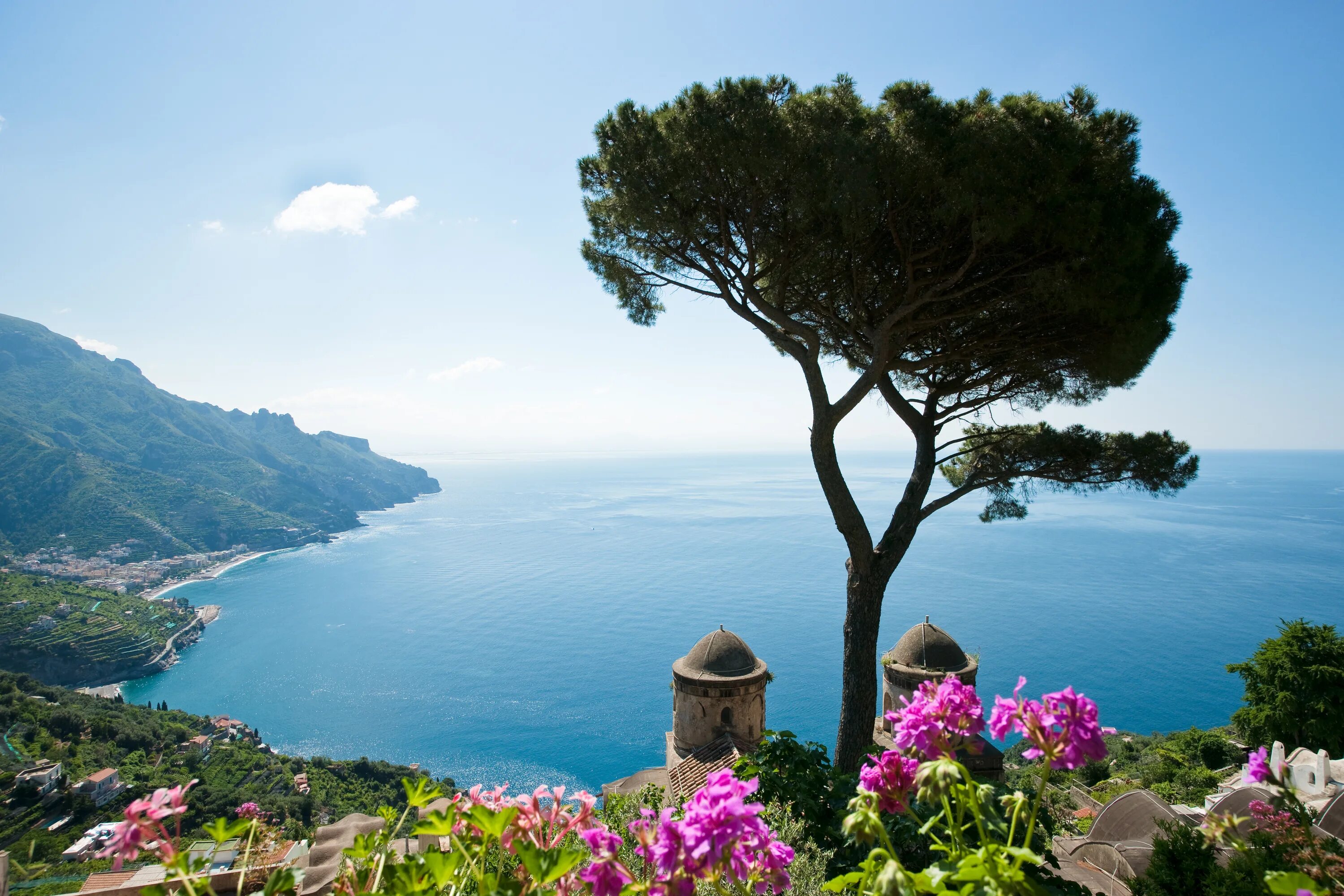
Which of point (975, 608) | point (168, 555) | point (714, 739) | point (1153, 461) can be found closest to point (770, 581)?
point (975, 608)

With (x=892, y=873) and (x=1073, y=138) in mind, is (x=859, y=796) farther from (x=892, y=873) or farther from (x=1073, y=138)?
(x=1073, y=138)

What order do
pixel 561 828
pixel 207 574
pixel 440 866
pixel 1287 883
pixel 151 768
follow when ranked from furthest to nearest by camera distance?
pixel 207 574 → pixel 151 768 → pixel 561 828 → pixel 440 866 → pixel 1287 883

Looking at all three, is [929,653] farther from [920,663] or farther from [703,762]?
[703,762]

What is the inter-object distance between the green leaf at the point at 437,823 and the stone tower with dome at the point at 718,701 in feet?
34.5

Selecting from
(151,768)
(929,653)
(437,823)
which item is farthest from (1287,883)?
(151,768)

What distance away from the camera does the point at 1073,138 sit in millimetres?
6207

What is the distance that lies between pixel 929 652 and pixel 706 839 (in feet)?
38.2

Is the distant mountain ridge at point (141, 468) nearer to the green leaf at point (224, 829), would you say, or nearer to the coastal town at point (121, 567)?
the coastal town at point (121, 567)

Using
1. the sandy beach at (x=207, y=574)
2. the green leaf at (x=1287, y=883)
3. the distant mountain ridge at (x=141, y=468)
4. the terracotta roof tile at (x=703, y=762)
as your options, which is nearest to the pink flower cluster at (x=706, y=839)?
the green leaf at (x=1287, y=883)

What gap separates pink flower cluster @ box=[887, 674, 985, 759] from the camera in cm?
178

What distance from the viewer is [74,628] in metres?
50.7

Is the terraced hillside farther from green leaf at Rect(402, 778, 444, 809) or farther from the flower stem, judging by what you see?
the flower stem

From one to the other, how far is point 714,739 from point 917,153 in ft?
32.5

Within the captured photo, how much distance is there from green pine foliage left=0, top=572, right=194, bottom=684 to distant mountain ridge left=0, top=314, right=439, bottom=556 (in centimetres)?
2106
